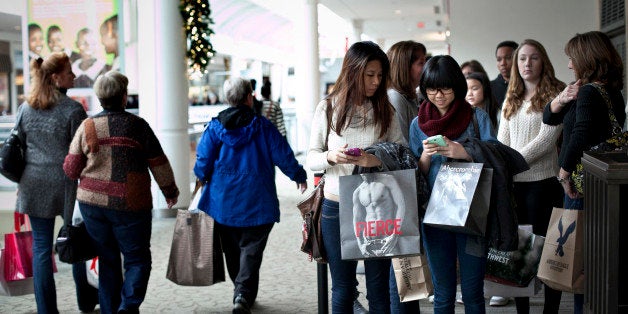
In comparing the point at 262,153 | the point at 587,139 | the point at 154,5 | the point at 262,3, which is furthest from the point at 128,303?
the point at 262,3

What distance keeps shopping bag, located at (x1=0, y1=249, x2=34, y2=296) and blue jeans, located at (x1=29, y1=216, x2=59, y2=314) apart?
0.37 m

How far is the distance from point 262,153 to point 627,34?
3.65 metres

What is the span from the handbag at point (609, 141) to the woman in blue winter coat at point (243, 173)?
169cm

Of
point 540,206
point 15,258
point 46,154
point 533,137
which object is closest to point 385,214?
point 540,206

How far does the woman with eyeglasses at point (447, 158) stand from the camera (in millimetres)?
3242

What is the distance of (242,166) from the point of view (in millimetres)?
4863

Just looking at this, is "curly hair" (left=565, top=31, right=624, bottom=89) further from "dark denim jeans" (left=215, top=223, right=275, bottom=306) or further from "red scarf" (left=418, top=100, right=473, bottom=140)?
"dark denim jeans" (left=215, top=223, right=275, bottom=306)

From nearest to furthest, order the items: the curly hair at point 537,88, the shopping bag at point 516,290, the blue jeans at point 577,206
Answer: the blue jeans at point 577,206
the shopping bag at point 516,290
the curly hair at point 537,88

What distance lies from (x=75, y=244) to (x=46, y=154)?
0.63 metres

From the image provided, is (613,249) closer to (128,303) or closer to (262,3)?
(128,303)

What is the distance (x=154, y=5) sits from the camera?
880cm

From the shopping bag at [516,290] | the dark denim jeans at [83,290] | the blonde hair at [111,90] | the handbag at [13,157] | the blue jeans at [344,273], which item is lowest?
the dark denim jeans at [83,290]

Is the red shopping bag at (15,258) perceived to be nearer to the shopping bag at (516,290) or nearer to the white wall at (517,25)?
the shopping bag at (516,290)

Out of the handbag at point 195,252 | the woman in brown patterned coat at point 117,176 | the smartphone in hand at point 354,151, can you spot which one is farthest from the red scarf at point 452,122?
the handbag at point 195,252
